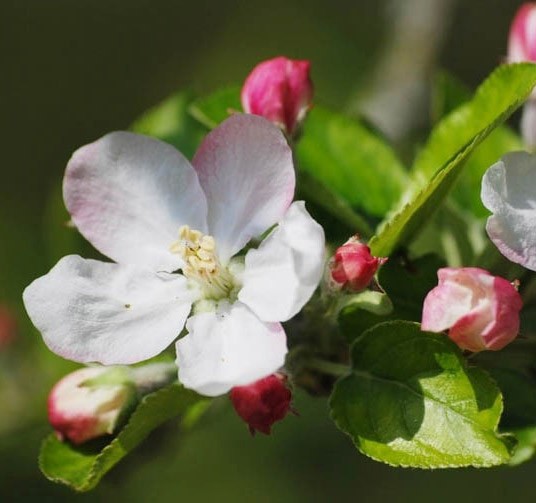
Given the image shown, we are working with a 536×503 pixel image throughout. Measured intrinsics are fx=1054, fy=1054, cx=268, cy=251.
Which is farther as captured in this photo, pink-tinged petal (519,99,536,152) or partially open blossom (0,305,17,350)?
partially open blossom (0,305,17,350)

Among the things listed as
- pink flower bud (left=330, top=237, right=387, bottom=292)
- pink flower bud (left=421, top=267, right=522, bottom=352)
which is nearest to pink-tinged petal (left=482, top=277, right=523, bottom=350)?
pink flower bud (left=421, top=267, right=522, bottom=352)

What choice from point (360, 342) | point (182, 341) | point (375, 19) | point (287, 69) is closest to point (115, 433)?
point (182, 341)

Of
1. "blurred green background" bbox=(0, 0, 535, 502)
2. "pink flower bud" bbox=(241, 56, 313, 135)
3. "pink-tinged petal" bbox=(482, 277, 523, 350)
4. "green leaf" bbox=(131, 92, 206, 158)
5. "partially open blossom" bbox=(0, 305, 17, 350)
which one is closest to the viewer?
"pink-tinged petal" bbox=(482, 277, 523, 350)

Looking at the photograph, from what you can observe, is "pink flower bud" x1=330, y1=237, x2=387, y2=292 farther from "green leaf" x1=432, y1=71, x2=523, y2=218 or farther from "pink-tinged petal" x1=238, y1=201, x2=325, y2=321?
"green leaf" x1=432, y1=71, x2=523, y2=218

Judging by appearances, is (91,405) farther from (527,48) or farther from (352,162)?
(527,48)

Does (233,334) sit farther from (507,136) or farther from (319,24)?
(319,24)

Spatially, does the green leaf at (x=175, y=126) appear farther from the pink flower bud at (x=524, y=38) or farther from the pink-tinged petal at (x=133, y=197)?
the pink flower bud at (x=524, y=38)
